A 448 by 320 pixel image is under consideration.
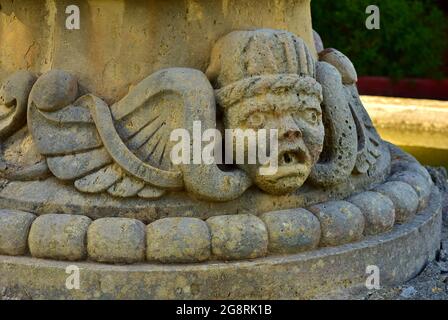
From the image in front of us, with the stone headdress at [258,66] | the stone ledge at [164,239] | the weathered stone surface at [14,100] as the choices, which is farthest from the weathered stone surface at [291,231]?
the weathered stone surface at [14,100]

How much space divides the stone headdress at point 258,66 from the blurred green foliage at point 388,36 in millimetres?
4537

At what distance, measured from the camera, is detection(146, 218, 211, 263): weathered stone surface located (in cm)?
242

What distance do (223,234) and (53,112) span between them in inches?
27.8

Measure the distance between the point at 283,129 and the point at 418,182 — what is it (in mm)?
770

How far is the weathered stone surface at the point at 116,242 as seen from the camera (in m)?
2.41

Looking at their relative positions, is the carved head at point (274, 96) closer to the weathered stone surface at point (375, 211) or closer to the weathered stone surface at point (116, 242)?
the weathered stone surface at point (375, 211)

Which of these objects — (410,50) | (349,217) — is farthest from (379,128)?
(349,217)

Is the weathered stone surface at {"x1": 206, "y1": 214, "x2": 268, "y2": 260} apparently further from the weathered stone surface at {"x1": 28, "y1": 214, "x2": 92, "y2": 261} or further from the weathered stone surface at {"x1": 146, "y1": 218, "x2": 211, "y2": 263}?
the weathered stone surface at {"x1": 28, "y1": 214, "x2": 92, "y2": 261}

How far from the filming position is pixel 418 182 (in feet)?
9.91

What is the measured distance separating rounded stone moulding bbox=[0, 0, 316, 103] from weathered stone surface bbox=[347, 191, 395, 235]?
2.33 feet

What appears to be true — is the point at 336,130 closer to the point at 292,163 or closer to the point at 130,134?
the point at 292,163

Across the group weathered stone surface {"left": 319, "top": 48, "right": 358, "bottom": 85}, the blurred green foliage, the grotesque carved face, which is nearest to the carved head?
the grotesque carved face

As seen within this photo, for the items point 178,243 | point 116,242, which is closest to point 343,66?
point 178,243
